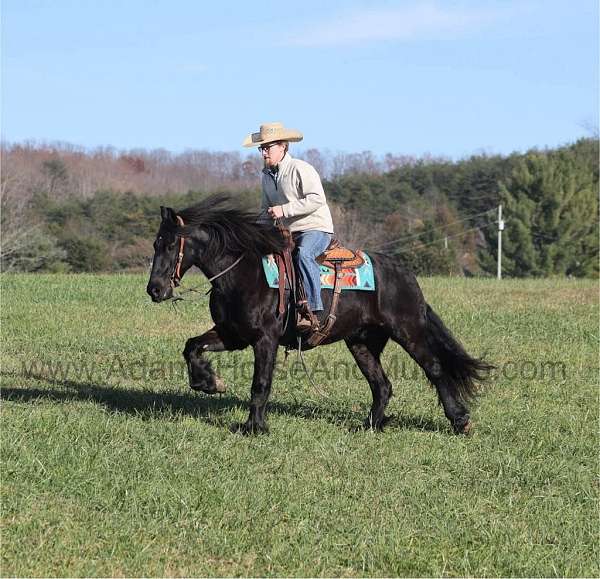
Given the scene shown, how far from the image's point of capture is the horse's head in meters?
7.77

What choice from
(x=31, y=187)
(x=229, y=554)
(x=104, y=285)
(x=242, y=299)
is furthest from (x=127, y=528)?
(x=31, y=187)

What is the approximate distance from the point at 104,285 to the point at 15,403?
12.8 m

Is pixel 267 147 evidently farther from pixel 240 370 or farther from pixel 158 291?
pixel 240 370

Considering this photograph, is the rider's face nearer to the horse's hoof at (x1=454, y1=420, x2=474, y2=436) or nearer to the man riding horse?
the man riding horse

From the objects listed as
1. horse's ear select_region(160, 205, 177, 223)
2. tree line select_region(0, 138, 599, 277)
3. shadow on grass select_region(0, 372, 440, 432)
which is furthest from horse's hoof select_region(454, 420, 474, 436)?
tree line select_region(0, 138, 599, 277)

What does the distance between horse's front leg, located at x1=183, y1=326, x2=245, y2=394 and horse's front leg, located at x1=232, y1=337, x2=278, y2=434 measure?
1.13 ft

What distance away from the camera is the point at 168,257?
7.87 meters

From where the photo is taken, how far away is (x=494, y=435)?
861 cm

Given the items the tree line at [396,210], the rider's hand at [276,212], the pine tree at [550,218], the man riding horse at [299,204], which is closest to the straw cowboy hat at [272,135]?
the man riding horse at [299,204]

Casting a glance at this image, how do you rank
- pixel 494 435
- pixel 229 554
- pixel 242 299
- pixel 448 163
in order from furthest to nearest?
pixel 448 163
pixel 494 435
pixel 242 299
pixel 229 554

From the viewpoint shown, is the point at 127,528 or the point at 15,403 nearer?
the point at 127,528

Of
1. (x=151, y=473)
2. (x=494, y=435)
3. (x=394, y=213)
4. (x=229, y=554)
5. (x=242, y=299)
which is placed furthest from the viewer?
(x=394, y=213)

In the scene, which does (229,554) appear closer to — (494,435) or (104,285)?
(494,435)

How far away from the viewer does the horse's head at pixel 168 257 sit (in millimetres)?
7773
